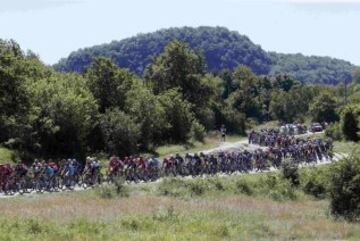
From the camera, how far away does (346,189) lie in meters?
29.7

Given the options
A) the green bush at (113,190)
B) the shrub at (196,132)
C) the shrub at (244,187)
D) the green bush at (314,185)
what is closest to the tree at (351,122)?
the shrub at (196,132)

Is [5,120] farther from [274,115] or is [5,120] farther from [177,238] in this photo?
[274,115]

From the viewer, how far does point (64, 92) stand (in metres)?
59.1

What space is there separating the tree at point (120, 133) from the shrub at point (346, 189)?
3249 cm

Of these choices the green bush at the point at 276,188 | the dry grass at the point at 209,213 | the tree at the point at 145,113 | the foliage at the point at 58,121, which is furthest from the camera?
the tree at the point at 145,113

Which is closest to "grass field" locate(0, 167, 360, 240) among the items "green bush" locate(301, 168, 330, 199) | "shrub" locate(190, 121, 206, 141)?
"green bush" locate(301, 168, 330, 199)

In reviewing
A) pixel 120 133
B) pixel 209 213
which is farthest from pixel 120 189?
pixel 120 133

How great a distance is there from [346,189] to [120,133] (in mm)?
33912

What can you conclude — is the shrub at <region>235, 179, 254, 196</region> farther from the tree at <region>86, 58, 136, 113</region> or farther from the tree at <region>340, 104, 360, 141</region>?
the tree at <region>340, 104, 360, 141</region>

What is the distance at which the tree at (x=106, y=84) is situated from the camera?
224 ft

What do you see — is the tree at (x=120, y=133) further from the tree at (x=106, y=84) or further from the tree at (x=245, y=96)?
the tree at (x=245, y=96)

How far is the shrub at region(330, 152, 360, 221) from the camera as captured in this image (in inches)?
1163

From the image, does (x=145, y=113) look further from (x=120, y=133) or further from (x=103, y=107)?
(x=120, y=133)

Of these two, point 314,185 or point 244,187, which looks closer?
point 244,187
